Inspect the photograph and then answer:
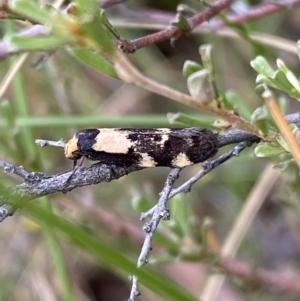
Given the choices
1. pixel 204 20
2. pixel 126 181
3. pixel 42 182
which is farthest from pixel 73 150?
pixel 126 181

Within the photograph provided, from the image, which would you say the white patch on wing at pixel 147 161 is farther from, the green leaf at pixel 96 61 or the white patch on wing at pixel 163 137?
the green leaf at pixel 96 61

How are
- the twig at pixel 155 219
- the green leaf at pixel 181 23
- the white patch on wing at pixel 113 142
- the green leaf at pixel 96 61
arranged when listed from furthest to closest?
the green leaf at pixel 181 23
the white patch on wing at pixel 113 142
the twig at pixel 155 219
the green leaf at pixel 96 61

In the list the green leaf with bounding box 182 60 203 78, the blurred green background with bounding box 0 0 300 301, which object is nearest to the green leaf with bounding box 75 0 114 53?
the green leaf with bounding box 182 60 203 78

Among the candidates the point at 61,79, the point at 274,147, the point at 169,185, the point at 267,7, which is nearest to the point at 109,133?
the point at 169,185

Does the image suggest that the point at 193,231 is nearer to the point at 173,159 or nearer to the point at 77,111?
the point at 173,159

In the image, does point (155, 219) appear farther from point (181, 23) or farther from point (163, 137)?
point (181, 23)

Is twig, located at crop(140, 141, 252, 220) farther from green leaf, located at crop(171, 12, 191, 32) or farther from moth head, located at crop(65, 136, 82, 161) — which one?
green leaf, located at crop(171, 12, 191, 32)

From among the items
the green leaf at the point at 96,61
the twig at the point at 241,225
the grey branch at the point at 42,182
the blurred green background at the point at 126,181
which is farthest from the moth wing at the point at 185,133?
the twig at the point at 241,225
